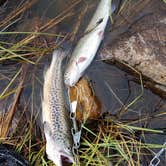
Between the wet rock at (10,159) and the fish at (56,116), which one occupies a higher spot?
the fish at (56,116)

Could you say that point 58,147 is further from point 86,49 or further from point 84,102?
point 86,49

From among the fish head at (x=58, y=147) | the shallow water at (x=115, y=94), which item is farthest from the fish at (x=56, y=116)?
the shallow water at (x=115, y=94)

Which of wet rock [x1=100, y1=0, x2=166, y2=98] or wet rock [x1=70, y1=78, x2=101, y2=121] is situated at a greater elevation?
wet rock [x1=100, y1=0, x2=166, y2=98]

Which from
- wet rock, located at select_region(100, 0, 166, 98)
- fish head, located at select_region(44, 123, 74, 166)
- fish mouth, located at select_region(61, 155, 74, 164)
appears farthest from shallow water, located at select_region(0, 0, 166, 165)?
fish mouth, located at select_region(61, 155, 74, 164)

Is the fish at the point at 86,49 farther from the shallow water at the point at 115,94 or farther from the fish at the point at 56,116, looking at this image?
the shallow water at the point at 115,94

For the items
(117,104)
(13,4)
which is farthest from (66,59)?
(13,4)

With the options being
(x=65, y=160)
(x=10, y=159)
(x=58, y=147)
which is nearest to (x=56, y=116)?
(x=58, y=147)

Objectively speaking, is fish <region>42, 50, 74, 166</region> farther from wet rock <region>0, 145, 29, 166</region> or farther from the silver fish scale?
wet rock <region>0, 145, 29, 166</region>
